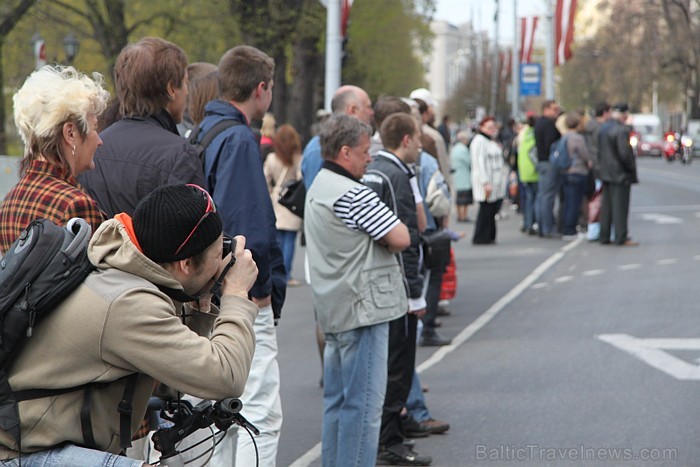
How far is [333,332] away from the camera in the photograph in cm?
538

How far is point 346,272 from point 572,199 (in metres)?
13.5

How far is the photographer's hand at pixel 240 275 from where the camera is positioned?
312cm

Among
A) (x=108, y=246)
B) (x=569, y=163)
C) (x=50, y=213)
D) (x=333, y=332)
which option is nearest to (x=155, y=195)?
(x=108, y=246)

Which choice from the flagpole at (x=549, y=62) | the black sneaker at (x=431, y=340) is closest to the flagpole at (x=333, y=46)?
the black sneaker at (x=431, y=340)

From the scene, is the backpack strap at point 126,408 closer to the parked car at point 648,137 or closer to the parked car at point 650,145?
the parked car at point 648,137

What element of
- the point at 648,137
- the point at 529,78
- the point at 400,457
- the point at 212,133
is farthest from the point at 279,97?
the point at 648,137

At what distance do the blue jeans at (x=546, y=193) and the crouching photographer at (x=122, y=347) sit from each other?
15843 millimetres

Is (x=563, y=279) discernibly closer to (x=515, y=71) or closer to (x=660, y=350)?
(x=660, y=350)

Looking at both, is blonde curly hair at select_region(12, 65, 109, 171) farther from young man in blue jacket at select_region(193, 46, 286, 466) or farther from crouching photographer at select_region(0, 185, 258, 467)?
young man in blue jacket at select_region(193, 46, 286, 466)

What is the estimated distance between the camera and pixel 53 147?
11.9 feet

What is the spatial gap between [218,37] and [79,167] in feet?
96.6

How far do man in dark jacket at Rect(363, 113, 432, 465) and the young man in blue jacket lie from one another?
3.19 ft

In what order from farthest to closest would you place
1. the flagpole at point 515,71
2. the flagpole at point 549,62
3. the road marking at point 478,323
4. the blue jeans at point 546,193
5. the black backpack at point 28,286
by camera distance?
1. the flagpole at point 515,71
2. the flagpole at point 549,62
3. the blue jeans at point 546,193
4. the road marking at point 478,323
5. the black backpack at point 28,286

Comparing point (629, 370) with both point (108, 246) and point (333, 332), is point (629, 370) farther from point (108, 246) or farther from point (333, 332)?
point (108, 246)
